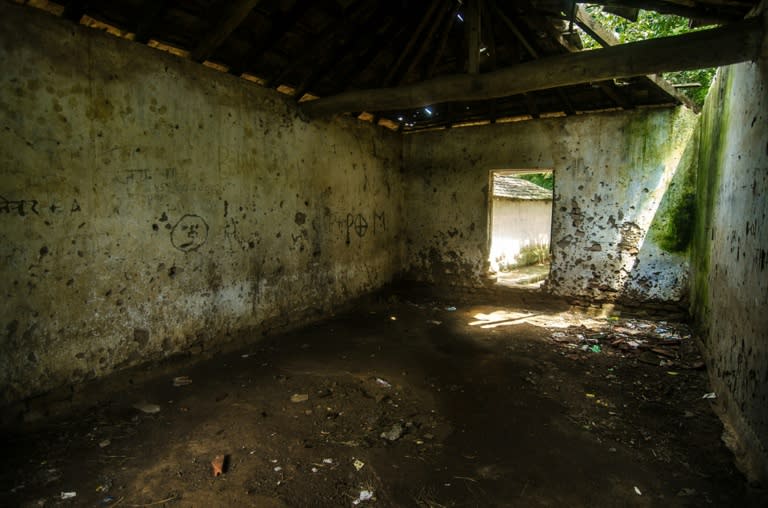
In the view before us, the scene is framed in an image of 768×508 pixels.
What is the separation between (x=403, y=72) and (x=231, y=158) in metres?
2.74

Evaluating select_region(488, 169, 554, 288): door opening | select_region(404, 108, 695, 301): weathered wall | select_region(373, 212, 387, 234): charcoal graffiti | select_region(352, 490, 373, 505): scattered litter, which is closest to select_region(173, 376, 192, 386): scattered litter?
select_region(352, 490, 373, 505): scattered litter

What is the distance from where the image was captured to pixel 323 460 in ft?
9.36

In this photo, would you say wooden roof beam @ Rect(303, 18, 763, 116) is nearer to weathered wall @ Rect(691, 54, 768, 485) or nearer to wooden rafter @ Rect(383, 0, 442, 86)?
weathered wall @ Rect(691, 54, 768, 485)

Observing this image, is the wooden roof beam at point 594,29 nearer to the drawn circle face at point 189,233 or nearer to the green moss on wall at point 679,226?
the green moss on wall at point 679,226

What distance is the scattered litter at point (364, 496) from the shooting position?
246 cm

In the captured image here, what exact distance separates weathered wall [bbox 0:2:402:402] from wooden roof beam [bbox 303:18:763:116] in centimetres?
152

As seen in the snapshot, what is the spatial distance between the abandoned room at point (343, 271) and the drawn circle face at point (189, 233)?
24 millimetres

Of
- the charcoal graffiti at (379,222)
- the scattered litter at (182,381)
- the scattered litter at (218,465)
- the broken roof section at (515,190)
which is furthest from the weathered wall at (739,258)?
the broken roof section at (515,190)

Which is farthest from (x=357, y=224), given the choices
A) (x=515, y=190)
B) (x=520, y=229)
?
(x=520, y=229)

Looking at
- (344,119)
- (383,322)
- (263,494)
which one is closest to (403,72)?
(344,119)

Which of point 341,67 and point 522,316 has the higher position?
point 341,67

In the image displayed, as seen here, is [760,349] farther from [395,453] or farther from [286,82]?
[286,82]

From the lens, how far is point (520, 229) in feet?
38.9

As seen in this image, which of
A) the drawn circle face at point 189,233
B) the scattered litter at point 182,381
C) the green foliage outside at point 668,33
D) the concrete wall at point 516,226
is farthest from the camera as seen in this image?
the concrete wall at point 516,226
